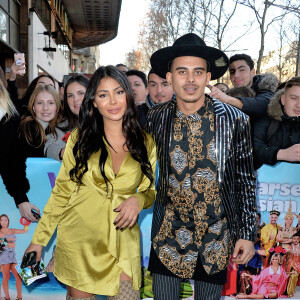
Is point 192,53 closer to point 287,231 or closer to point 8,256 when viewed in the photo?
point 287,231

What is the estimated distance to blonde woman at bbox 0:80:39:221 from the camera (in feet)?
9.84

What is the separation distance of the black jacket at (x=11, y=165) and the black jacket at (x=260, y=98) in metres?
2.17

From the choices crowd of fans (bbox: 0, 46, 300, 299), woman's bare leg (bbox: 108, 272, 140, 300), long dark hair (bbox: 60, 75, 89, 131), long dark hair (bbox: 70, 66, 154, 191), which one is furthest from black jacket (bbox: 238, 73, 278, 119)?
woman's bare leg (bbox: 108, 272, 140, 300)

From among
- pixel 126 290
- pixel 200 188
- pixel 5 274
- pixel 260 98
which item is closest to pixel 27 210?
pixel 5 274

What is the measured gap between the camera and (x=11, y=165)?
3029 millimetres

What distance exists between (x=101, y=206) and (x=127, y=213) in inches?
8.1

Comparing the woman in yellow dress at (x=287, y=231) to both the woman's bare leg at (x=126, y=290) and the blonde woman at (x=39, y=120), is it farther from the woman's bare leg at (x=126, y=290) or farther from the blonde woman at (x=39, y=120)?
the blonde woman at (x=39, y=120)

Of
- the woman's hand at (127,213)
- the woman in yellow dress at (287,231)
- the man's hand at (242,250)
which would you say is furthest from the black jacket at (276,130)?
the woman's hand at (127,213)

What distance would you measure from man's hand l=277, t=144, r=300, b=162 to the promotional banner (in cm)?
8

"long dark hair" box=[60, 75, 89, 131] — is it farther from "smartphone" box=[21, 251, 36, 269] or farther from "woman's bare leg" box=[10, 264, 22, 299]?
"smartphone" box=[21, 251, 36, 269]

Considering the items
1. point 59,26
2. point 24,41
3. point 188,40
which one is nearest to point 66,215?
point 188,40

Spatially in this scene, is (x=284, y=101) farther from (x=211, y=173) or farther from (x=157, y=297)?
(x=157, y=297)

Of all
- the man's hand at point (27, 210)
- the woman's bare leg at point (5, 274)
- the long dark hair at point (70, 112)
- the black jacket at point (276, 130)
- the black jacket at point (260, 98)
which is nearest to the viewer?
the man's hand at point (27, 210)

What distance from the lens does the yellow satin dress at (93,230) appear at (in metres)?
2.17
